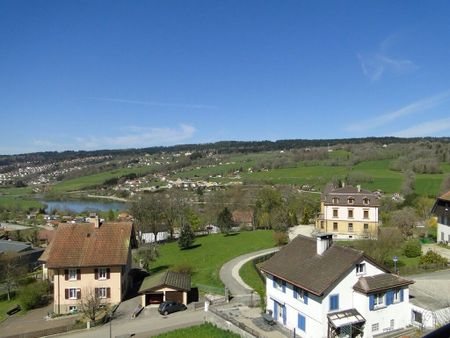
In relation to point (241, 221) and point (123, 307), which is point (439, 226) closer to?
point (123, 307)

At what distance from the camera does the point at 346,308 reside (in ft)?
85.5

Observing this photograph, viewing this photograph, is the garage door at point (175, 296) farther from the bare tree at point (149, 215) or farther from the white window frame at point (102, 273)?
the bare tree at point (149, 215)

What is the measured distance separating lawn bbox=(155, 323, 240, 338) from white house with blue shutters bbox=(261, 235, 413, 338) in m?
3.92

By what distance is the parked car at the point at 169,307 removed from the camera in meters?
34.0

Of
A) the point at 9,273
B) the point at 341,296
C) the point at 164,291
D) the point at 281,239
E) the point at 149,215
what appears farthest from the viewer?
the point at 149,215

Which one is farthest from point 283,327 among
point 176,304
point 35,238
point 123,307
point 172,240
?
point 35,238

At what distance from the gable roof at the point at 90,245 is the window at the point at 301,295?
16.8 meters

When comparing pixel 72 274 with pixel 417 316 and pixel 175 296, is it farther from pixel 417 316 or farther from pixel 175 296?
pixel 417 316

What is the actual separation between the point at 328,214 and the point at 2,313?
40292mm

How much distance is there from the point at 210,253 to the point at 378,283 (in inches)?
1263

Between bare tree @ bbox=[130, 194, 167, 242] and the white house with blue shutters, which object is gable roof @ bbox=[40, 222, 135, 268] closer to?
the white house with blue shutters

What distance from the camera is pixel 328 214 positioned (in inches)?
2372

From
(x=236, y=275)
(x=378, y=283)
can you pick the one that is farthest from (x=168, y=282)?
(x=378, y=283)

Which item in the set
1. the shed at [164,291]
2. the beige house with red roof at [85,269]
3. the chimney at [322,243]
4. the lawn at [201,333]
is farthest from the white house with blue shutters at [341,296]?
the beige house with red roof at [85,269]
